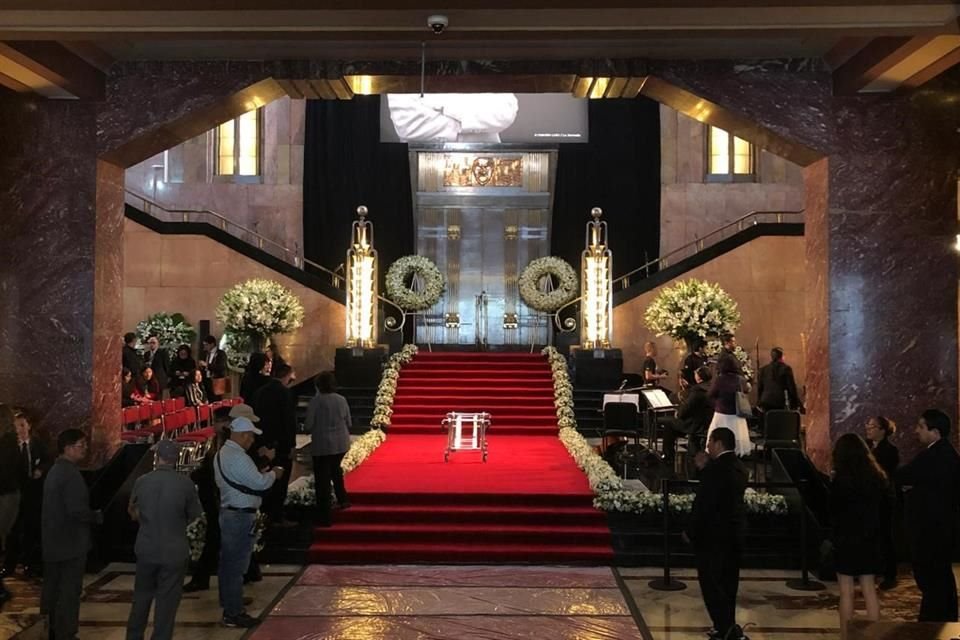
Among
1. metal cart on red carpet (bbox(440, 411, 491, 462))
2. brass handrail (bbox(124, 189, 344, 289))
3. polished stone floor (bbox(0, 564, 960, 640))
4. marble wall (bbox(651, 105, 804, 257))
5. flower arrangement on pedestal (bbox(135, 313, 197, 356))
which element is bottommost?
polished stone floor (bbox(0, 564, 960, 640))

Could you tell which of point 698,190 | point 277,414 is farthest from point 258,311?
point 698,190

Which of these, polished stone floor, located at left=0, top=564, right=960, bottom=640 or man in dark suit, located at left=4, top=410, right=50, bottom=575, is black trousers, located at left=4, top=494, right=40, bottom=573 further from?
polished stone floor, located at left=0, top=564, right=960, bottom=640

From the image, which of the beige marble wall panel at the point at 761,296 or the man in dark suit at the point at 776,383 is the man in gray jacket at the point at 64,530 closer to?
the man in dark suit at the point at 776,383

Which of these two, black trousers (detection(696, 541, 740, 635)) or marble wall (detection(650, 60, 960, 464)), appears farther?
marble wall (detection(650, 60, 960, 464))

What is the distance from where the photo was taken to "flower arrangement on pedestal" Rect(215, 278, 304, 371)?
1551cm

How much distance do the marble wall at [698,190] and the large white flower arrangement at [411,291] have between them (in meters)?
5.29

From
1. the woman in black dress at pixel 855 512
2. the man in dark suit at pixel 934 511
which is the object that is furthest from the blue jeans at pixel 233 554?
the man in dark suit at pixel 934 511

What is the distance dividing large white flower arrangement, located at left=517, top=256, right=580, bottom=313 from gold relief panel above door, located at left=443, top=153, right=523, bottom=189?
3267 mm

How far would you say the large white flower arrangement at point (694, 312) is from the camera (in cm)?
1503

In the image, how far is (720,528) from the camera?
18.9ft

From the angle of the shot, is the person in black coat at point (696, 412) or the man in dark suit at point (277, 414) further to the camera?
the person in black coat at point (696, 412)

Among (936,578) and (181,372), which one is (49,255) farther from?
(936,578)

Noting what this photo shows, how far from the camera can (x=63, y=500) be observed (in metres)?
5.60

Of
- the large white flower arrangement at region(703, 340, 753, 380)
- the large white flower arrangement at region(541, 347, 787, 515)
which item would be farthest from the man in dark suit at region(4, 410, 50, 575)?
the large white flower arrangement at region(703, 340, 753, 380)
